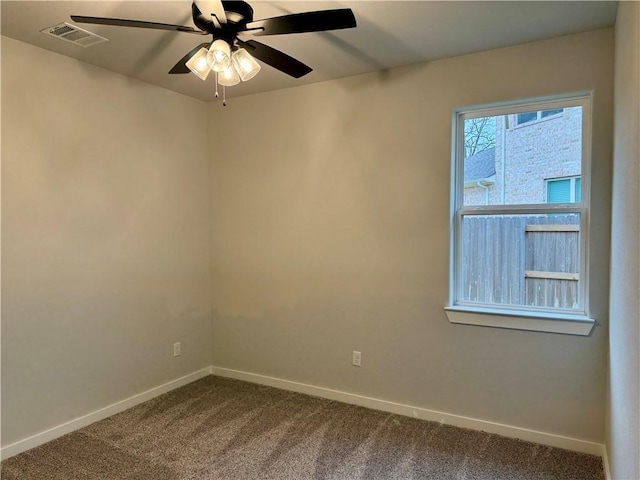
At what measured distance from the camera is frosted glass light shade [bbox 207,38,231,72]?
1883mm

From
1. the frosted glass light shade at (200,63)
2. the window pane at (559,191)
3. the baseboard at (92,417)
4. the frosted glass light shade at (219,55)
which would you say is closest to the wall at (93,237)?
the baseboard at (92,417)

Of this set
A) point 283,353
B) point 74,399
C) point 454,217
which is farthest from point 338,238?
point 74,399

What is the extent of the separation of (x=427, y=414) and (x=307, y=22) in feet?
8.59

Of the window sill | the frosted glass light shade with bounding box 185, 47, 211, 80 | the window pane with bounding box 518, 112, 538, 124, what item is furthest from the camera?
the window pane with bounding box 518, 112, 538, 124

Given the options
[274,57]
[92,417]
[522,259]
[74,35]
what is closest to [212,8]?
[274,57]

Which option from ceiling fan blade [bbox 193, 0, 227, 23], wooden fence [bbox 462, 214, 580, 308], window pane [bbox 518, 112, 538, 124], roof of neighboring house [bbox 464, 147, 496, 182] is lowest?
Answer: wooden fence [bbox 462, 214, 580, 308]

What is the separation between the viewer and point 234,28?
1.90 meters

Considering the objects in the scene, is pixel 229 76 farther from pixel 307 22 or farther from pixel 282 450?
pixel 282 450

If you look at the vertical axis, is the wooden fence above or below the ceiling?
below

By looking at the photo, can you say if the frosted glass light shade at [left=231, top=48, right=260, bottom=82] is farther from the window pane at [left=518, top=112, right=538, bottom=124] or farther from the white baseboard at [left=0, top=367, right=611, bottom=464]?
the white baseboard at [left=0, top=367, right=611, bottom=464]

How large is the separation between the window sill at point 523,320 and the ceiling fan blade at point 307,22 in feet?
6.44

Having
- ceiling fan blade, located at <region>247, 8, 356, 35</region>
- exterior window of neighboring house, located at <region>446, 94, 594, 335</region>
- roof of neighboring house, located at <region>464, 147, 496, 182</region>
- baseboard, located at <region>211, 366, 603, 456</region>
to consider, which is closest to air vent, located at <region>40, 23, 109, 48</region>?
ceiling fan blade, located at <region>247, 8, 356, 35</region>

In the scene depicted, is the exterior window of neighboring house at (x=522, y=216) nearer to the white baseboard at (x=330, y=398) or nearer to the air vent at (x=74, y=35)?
the white baseboard at (x=330, y=398)

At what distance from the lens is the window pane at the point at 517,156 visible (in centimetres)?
265
